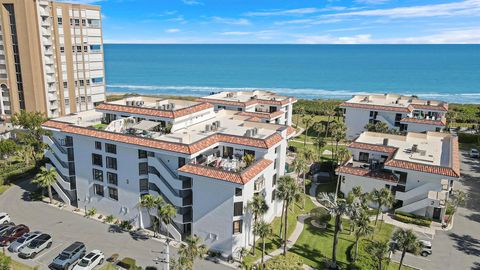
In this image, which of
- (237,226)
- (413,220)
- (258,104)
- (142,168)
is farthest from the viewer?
(258,104)

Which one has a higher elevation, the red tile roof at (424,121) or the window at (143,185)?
the red tile roof at (424,121)

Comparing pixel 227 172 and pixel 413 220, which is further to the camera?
pixel 413 220

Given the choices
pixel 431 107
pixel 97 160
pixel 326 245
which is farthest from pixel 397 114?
pixel 97 160

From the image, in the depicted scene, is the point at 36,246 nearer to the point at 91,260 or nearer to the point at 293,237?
the point at 91,260

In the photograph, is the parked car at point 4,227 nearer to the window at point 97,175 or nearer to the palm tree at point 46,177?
the palm tree at point 46,177

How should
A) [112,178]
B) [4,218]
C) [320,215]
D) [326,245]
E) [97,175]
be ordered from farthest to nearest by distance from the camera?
[320,215]
[97,175]
[112,178]
[4,218]
[326,245]

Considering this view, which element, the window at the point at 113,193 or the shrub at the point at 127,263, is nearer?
the shrub at the point at 127,263

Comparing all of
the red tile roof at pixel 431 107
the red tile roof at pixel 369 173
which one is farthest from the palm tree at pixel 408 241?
the red tile roof at pixel 431 107
